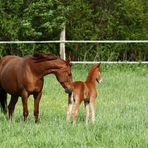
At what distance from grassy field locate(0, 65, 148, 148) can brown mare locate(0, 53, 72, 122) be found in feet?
1.53

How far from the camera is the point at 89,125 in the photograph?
9.09 meters

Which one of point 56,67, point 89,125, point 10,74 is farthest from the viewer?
point 10,74

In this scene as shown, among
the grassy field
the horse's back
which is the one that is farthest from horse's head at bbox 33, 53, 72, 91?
the grassy field

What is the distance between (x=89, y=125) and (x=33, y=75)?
143 centimetres

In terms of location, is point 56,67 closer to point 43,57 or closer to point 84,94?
point 43,57

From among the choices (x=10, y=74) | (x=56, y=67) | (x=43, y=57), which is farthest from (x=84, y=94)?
(x=10, y=74)

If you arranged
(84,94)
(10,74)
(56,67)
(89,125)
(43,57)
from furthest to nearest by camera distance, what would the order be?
(10,74)
(43,57)
(56,67)
(84,94)
(89,125)

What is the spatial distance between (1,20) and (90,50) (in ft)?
12.2

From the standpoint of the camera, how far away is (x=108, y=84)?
16.8 m

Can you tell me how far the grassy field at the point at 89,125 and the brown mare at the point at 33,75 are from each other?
47cm

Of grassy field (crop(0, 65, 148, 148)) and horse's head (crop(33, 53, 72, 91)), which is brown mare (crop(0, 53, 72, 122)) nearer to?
horse's head (crop(33, 53, 72, 91))

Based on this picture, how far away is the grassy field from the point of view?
7.88 meters

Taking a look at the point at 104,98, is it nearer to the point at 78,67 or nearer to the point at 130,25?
the point at 78,67

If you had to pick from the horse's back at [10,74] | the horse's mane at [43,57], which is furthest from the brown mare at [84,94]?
the horse's back at [10,74]
